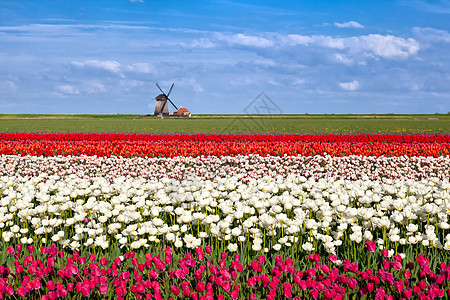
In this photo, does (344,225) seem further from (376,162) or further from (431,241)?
(376,162)

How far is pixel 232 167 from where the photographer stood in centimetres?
1283

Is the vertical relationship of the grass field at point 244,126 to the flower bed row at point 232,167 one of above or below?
above

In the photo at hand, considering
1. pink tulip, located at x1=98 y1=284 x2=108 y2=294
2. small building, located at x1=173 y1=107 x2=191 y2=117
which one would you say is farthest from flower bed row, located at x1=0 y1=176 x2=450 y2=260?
small building, located at x1=173 y1=107 x2=191 y2=117

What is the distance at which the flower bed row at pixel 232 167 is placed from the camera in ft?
39.5

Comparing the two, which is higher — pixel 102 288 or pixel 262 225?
pixel 262 225

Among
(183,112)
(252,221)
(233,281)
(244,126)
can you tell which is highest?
(183,112)

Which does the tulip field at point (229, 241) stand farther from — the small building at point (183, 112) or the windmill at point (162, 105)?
the small building at point (183, 112)

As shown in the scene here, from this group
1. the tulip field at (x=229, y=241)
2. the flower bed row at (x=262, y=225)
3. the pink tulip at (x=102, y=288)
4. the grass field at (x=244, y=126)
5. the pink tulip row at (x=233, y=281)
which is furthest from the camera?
the grass field at (x=244, y=126)

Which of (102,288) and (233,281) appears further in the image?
(233,281)

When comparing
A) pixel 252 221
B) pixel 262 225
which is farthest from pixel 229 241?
pixel 262 225

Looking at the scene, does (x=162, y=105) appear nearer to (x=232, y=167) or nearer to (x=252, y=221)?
(x=232, y=167)

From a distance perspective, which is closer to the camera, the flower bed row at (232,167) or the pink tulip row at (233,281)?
the pink tulip row at (233,281)

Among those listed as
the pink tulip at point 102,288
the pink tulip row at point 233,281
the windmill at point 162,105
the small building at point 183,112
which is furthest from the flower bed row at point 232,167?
the small building at point 183,112

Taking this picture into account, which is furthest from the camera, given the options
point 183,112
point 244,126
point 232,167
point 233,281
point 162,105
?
point 183,112
